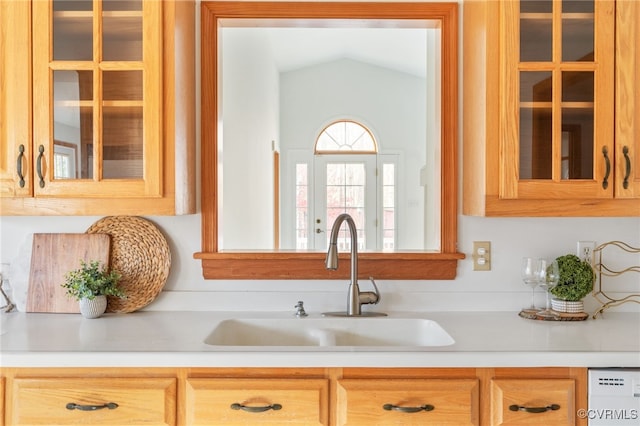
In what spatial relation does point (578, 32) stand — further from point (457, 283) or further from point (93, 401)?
point (93, 401)

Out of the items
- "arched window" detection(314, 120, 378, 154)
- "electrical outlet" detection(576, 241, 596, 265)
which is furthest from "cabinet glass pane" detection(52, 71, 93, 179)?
"arched window" detection(314, 120, 378, 154)

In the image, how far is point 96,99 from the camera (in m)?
1.72

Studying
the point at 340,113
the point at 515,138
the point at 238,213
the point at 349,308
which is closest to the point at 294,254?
the point at 349,308

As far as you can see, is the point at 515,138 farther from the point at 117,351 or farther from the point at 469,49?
the point at 117,351

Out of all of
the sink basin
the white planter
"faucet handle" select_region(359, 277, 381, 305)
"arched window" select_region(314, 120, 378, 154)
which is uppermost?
"arched window" select_region(314, 120, 378, 154)

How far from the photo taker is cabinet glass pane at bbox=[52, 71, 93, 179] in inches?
67.7

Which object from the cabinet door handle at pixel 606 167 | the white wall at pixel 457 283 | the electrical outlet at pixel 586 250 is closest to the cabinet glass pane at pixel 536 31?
the cabinet door handle at pixel 606 167

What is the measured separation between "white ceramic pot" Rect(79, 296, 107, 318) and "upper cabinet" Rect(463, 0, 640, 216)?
Result: 1341 millimetres

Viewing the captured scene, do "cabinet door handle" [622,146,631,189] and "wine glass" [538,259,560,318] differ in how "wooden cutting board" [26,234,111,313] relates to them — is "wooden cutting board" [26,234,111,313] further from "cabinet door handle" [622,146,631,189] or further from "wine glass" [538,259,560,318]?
"cabinet door handle" [622,146,631,189]

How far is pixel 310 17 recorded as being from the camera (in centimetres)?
204

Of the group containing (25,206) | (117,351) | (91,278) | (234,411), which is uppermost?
(25,206)

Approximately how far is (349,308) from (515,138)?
30.9 inches

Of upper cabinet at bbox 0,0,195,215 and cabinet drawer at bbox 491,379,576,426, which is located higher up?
upper cabinet at bbox 0,0,195,215

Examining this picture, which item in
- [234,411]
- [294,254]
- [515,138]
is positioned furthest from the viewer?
[294,254]
